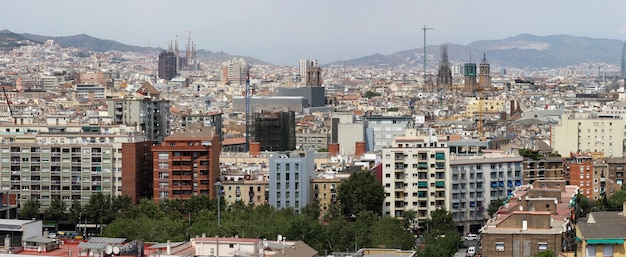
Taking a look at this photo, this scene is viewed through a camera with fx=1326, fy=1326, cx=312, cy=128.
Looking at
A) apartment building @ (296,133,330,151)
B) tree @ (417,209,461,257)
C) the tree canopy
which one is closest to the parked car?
tree @ (417,209,461,257)

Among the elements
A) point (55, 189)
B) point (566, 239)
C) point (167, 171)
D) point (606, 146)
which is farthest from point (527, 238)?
point (606, 146)

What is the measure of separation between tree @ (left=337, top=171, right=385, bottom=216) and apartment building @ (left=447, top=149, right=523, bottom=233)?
2.80 meters

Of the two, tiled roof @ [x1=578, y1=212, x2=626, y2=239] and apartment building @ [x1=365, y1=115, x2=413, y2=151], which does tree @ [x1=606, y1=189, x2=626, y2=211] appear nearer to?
tiled roof @ [x1=578, y1=212, x2=626, y2=239]

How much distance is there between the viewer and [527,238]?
2583cm

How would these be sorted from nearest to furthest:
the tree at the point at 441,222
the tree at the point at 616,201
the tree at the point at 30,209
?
1. the tree at the point at 441,222
2. the tree at the point at 616,201
3. the tree at the point at 30,209

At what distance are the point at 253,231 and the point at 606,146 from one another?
27968 mm

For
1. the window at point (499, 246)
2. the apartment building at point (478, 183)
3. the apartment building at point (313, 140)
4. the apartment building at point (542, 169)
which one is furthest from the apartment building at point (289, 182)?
the apartment building at point (313, 140)

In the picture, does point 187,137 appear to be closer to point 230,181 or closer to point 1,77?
point 230,181

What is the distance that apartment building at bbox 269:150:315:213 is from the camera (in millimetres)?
40969

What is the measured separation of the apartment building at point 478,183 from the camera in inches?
1655

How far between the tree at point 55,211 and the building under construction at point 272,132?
799 inches

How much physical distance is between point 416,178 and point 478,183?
249 cm

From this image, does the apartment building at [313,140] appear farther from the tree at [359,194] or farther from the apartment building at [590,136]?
the tree at [359,194]

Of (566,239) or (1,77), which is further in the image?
(1,77)
